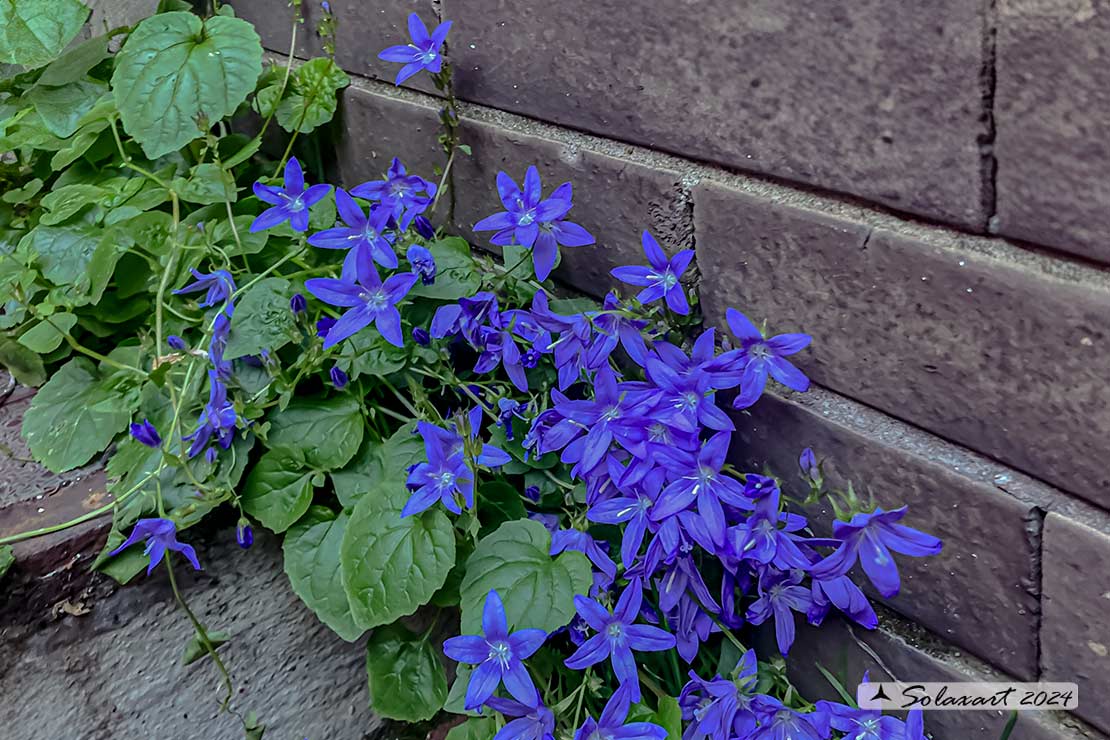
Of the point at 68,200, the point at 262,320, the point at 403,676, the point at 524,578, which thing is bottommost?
the point at 403,676

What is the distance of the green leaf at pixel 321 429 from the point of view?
1215mm

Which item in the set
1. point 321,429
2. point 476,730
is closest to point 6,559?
point 321,429

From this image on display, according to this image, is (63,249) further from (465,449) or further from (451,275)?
(465,449)

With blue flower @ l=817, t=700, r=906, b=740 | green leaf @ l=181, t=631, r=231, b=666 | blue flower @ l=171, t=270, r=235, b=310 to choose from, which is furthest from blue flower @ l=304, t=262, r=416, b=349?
blue flower @ l=817, t=700, r=906, b=740

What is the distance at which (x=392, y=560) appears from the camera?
1.08 meters

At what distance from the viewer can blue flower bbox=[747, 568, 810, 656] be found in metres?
1.06

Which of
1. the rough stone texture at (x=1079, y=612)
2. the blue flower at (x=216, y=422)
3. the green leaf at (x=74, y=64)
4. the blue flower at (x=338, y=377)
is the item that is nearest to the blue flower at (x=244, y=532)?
the blue flower at (x=216, y=422)

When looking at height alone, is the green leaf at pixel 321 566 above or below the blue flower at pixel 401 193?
below

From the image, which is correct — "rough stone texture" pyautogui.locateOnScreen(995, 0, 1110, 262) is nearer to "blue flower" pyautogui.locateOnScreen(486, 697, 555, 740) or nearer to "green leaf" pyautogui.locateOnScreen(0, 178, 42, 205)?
"blue flower" pyautogui.locateOnScreen(486, 697, 555, 740)

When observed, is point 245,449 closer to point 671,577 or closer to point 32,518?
point 32,518

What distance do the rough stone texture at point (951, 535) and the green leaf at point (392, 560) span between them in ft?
1.35

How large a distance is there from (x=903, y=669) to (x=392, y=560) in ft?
2.03

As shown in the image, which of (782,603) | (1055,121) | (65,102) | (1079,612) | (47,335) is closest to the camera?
(1055,121)

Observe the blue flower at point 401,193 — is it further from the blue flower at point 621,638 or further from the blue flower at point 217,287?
the blue flower at point 621,638
